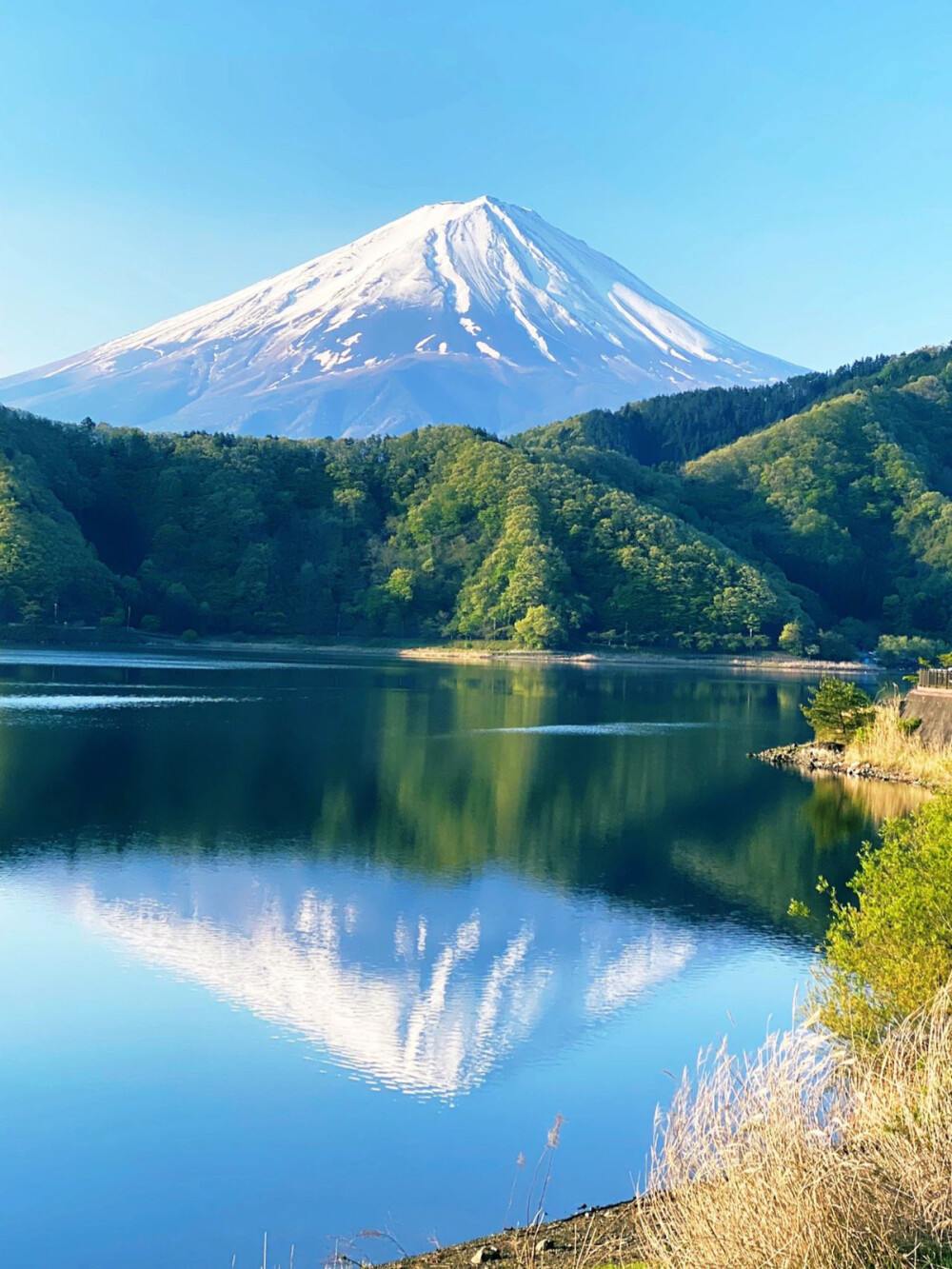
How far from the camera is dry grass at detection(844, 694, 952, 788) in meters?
29.7

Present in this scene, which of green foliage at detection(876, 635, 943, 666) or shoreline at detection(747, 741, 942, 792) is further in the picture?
green foliage at detection(876, 635, 943, 666)

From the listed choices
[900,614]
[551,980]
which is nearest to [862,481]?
[900,614]

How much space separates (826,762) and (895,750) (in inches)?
96.1

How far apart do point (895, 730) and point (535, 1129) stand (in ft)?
79.0

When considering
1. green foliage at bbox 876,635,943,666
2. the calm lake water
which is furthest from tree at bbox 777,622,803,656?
the calm lake water

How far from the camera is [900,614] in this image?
4085 inches

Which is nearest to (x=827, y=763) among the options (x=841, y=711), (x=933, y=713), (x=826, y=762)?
(x=826, y=762)

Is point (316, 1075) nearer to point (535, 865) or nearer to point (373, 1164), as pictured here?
point (373, 1164)

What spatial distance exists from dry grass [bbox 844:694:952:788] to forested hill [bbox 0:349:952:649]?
59438 mm

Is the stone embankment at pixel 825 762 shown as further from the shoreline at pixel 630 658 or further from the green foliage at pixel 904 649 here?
the green foliage at pixel 904 649

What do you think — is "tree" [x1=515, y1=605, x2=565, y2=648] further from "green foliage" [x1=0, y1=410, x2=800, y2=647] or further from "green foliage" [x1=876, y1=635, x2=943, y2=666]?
"green foliage" [x1=876, y1=635, x2=943, y2=666]

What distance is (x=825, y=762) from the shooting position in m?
34.1

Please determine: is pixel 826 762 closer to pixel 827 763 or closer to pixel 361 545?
pixel 827 763

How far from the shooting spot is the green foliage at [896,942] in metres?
10.3
